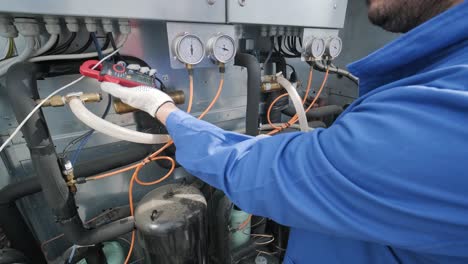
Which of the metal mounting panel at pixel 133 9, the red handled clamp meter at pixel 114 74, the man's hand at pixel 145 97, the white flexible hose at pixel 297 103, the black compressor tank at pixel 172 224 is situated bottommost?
the black compressor tank at pixel 172 224

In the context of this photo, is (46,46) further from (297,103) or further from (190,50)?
(297,103)

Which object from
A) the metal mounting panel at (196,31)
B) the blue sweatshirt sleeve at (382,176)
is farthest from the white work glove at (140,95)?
the blue sweatshirt sleeve at (382,176)

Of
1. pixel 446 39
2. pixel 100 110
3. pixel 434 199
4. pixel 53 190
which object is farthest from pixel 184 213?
pixel 446 39

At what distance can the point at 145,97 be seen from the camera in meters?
0.61

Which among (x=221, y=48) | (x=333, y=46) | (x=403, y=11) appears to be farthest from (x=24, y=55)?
(x=333, y=46)

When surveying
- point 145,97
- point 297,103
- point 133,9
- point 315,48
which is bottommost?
point 297,103

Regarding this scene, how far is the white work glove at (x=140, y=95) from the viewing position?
1.98 ft

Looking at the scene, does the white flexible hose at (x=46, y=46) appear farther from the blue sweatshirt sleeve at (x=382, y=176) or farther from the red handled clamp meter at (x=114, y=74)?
the blue sweatshirt sleeve at (x=382, y=176)

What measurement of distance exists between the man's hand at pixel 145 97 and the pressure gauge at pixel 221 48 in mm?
225

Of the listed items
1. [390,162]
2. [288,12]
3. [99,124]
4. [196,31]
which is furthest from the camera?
[288,12]

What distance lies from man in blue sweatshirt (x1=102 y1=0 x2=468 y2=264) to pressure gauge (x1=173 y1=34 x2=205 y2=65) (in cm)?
28

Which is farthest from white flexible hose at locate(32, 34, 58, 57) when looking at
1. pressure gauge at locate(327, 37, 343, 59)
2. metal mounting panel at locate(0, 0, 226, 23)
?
pressure gauge at locate(327, 37, 343, 59)

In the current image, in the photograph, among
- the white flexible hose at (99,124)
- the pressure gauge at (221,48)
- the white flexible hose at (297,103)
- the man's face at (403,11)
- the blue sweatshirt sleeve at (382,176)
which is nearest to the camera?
the blue sweatshirt sleeve at (382,176)

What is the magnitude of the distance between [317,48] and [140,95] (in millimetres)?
771
